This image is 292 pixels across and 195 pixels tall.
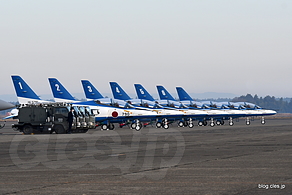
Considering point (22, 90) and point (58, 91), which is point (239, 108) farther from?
point (22, 90)

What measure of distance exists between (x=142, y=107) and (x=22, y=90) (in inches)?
460

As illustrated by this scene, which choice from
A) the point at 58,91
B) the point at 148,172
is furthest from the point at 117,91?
the point at 148,172

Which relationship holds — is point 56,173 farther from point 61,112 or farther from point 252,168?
point 61,112

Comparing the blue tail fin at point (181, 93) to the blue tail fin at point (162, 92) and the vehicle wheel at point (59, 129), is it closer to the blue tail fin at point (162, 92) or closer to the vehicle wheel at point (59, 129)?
the blue tail fin at point (162, 92)

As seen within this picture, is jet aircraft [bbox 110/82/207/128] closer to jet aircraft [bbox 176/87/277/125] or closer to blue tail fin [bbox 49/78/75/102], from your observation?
jet aircraft [bbox 176/87/277/125]

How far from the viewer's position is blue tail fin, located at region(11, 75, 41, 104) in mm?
49000

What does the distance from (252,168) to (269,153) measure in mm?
4780

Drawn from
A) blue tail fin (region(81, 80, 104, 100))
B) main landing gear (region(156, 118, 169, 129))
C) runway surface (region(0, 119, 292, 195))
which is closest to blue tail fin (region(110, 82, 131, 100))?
blue tail fin (region(81, 80, 104, 100))

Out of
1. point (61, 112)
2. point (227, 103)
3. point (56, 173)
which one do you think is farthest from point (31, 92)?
point (56, 173)

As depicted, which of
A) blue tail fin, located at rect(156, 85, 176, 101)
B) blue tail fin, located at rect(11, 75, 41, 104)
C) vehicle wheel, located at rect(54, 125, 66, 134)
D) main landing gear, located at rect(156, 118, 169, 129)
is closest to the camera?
vehicle wheel, located at rect(54, 125, 66, 134)

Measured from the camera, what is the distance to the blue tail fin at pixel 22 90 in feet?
161

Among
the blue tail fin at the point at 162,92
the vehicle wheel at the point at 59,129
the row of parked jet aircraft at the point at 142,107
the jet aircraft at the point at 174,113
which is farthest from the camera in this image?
the blue tail fin at the point at 162,92

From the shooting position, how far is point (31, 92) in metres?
50.0

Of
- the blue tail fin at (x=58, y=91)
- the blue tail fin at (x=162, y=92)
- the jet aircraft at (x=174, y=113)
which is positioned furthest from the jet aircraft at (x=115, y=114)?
the blue tail fin at (x=162, y=92)
